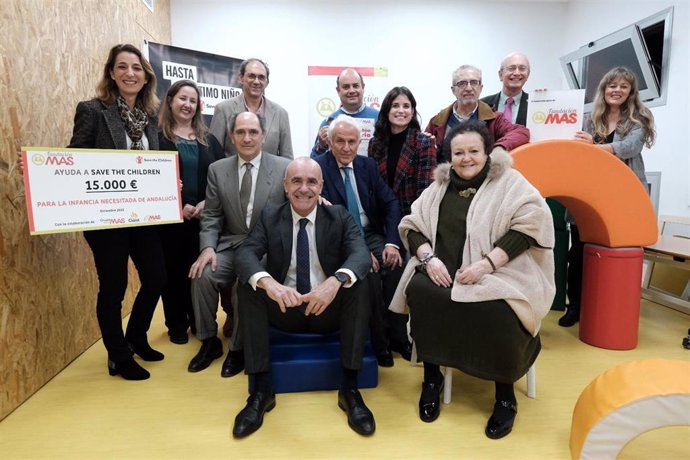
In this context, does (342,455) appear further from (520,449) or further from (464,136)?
(464,136)

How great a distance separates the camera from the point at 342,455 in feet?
5.42

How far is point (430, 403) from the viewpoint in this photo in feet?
6.25

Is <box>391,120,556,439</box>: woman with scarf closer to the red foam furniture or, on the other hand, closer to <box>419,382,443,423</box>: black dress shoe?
<box>419,382,443,423</box>: black dress shoe

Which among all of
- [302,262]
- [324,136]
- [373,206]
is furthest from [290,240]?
[324,136]

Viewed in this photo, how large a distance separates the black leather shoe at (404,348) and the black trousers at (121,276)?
1436 millimetres

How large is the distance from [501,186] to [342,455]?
1312mm

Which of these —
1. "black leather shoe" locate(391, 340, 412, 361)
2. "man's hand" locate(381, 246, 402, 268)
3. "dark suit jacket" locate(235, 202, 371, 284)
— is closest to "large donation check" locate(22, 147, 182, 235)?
"dark suit jacket" locate(235, 202, 371, 284)

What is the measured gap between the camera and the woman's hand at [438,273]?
1866 mm

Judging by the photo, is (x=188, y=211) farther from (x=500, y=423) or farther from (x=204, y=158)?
(x=500, y=423)

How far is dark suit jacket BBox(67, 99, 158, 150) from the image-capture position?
6.77 feet

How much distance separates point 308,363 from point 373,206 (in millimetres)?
972

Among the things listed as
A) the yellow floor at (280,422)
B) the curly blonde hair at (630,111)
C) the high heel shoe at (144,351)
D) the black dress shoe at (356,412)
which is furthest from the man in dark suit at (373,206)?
the curly blonde hair at (630,111)

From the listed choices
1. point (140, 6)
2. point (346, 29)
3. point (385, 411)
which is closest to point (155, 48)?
point (140, 6)

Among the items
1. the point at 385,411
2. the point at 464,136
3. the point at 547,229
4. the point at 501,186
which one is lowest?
the point at 385,411
